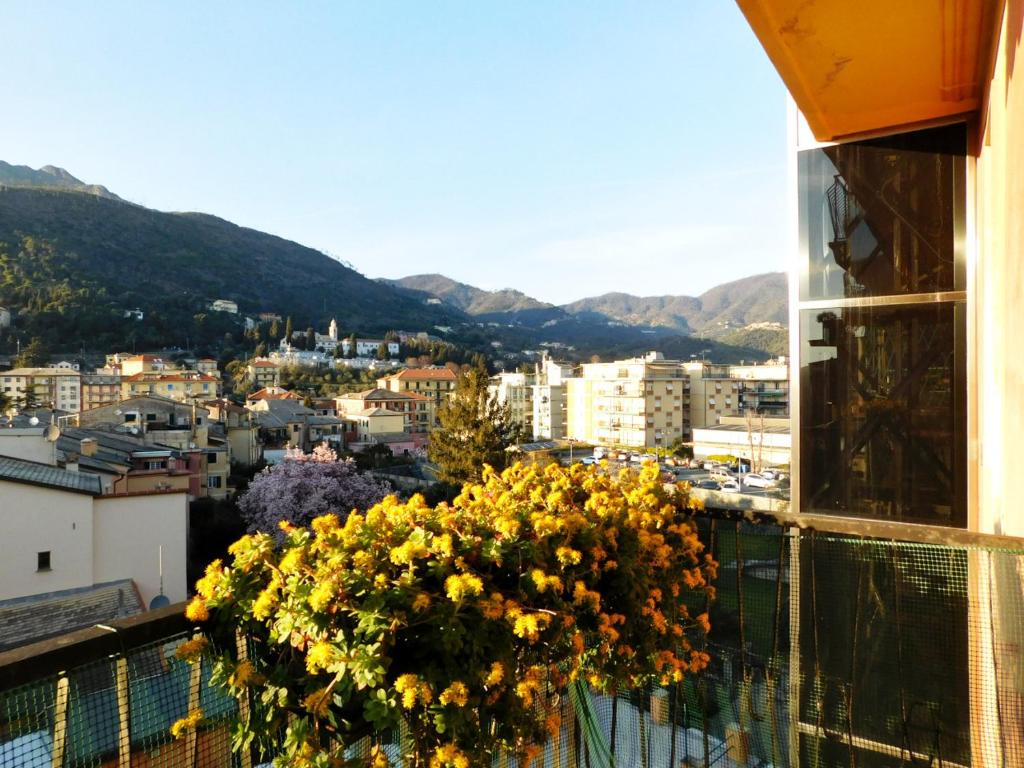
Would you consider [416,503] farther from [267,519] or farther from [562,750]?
[267,519]

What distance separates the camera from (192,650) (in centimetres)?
98

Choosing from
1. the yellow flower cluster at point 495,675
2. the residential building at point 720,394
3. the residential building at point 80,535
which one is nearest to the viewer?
the yellow flower cluster at point 495,675

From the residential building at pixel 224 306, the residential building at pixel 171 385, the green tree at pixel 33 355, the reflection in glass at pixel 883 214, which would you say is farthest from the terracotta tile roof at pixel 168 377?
the reflection in glass at pixel 883 214

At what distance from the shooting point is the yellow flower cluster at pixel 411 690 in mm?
938

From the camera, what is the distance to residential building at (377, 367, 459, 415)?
5041 cm

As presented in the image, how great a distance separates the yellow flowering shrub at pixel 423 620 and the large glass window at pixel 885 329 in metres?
1.46

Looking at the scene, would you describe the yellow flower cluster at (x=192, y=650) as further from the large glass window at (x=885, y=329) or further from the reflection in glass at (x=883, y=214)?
the reflection in glass at (x=883, y=214)

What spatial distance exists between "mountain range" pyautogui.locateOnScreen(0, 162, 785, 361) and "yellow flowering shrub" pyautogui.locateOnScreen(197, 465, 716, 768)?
208ft

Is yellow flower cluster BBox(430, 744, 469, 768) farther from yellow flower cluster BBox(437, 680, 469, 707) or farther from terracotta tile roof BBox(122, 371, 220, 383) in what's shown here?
terracotta tile roof BBox(122, 371, 220, 383)

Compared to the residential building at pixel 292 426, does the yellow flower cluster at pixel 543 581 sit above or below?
above

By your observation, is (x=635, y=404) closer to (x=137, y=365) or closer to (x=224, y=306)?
(x=137, y=365)

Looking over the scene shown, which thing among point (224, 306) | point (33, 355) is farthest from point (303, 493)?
point (224, 306)

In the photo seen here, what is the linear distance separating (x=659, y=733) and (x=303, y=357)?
65821 millimetres

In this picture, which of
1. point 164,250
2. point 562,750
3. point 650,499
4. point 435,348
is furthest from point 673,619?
point 164,250
